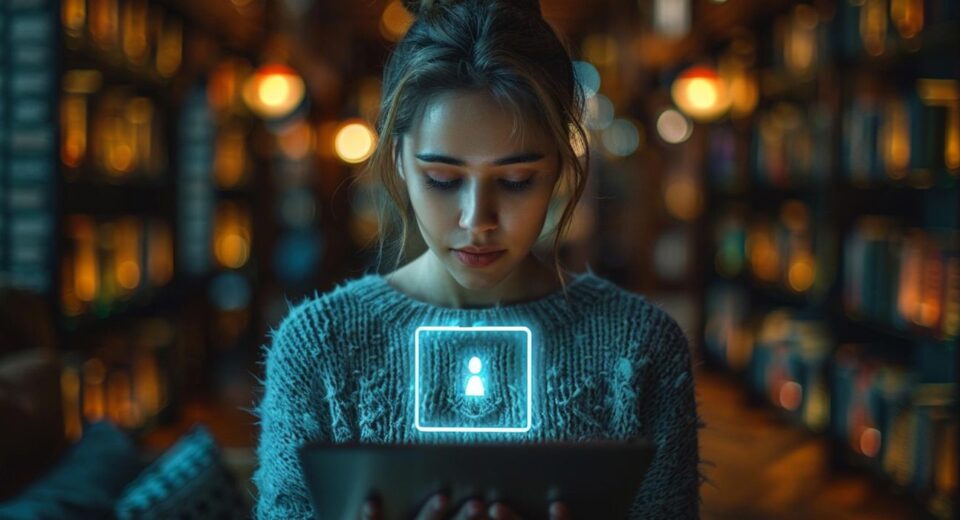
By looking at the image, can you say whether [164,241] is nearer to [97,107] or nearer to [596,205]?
[97,107]

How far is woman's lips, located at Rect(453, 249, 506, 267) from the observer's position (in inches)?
44.4

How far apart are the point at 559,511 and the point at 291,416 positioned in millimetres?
355

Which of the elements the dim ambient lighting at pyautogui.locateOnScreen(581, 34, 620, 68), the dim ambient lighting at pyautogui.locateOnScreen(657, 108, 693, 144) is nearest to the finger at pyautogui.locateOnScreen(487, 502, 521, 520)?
the dim ambient lighting at pyautogui.locateOnScreen(581, 34, 620, 68)

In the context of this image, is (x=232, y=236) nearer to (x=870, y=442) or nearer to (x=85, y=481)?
(x=870, y=442)

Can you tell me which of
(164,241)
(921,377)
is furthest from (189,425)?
(921,377)

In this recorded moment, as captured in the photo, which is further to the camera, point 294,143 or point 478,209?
point 294,143

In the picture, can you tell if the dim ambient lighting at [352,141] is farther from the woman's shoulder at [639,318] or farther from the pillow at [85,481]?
the woman's shoulder at [639,318]

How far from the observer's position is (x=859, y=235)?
4215 mm

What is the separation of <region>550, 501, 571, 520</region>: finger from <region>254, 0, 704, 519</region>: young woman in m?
0.17

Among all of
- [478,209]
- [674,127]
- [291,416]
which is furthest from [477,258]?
[674,127]

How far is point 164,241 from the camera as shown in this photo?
522 cm

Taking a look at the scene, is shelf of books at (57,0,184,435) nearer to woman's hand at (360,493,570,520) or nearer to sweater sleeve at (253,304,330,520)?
sweater sleeve at (253,304,330,520)

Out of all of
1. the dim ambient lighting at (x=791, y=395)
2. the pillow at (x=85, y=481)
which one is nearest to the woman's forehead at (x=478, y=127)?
the pillow at (x=85, y=481)

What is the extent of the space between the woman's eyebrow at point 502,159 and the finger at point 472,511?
0.35 metres
